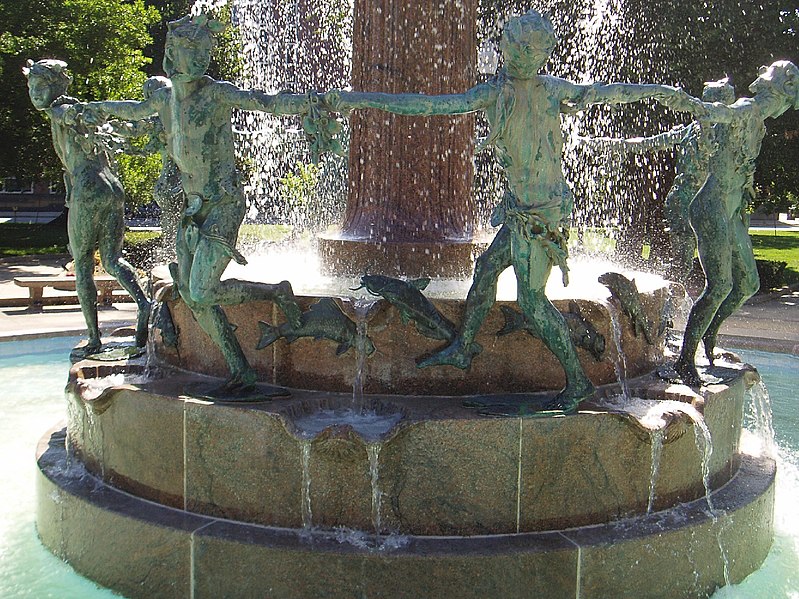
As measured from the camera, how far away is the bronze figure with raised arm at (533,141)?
4422mm

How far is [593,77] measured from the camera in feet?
57.3

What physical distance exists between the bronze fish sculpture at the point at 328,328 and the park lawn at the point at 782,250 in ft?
51.9

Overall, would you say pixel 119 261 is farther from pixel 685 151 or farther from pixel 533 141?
pixel 685 151

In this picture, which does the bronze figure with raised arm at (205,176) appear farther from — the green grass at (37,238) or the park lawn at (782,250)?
the park lawn at (782,250)

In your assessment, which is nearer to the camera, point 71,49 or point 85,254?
point 85,254

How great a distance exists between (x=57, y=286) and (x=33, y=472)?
756cm

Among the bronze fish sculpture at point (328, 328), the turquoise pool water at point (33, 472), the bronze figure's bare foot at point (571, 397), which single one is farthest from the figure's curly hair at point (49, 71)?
the bronze figure's bare foot at point (571, 397)

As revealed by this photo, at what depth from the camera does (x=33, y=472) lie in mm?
6250

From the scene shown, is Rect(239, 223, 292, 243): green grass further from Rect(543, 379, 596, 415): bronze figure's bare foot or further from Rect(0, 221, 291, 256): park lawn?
Rect(543, 379, 596, 415): bronze figure's bare foot

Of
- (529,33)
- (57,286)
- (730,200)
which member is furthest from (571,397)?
(57,286)

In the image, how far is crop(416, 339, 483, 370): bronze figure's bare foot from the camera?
4930mm

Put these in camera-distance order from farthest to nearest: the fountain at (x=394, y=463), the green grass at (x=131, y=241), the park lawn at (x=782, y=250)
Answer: the park lawn at (x=782, y=250)
the green grass at (x=131, y=241)
the fountain at (x=394, y=463)

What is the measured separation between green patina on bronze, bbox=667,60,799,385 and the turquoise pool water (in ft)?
3.86

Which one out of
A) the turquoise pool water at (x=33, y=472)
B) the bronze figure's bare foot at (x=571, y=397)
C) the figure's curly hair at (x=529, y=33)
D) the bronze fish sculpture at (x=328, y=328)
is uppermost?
the figure's curly hair at (x=529, y=33)
